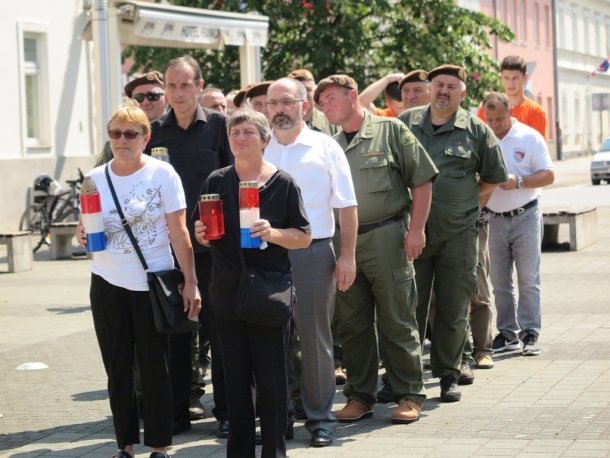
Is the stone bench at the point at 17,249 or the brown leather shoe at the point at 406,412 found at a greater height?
the stone bench at the point at 17,249

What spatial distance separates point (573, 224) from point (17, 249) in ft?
23.6

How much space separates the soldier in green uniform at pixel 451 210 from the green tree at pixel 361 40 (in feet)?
66.5

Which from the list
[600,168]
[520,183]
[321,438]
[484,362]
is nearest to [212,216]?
[321,438]

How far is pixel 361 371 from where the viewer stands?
807 centimetres

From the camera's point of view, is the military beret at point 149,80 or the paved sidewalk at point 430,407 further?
the military beret at point 149,80

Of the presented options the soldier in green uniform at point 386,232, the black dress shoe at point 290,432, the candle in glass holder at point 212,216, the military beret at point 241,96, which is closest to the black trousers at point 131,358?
the candle in glass holder at point 212,216

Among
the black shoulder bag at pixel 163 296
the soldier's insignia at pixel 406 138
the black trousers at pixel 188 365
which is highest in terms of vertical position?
the soldier's insignia at pixel 406 138

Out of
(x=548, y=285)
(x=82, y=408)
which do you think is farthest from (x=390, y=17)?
(x=82, y=408)

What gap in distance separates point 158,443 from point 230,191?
4.34ft

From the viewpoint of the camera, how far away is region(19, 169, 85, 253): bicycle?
21.8 metres

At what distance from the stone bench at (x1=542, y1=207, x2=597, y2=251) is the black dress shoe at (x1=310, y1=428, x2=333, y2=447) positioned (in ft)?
37.5

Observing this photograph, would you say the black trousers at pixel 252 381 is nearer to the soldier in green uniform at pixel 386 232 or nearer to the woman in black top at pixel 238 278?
the woman in black top at pixel 238 278

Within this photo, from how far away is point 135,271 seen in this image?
6.79m

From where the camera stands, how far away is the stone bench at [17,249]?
17875 millimetres
